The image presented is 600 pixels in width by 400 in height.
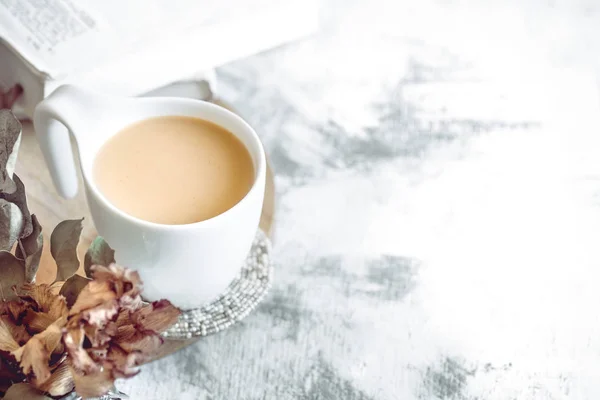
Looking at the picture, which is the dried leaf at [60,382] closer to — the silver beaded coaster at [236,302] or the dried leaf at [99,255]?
the dried leaf at [99,255]

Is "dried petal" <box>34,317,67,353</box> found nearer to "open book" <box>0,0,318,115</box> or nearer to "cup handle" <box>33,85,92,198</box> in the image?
"cup handle" <box>33,85,92,198</box>

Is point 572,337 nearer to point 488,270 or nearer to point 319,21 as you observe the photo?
point 488,270

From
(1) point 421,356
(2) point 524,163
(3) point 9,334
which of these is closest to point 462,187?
(2) point 524,163

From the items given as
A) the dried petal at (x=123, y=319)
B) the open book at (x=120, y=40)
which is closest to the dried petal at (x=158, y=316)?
the dried petal at (x=123, y=319)

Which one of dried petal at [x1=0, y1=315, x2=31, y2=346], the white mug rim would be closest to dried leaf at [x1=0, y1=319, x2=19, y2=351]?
dried petal at [x1=0, y1=315, x2=31, y2=346]

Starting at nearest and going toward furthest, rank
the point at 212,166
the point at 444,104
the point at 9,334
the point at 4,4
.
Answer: the point at 9,334 → the point at 212,166 → the point at 4,4 → the point at 444,104

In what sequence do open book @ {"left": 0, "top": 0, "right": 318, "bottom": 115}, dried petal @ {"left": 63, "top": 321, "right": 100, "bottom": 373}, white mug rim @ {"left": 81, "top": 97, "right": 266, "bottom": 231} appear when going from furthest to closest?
open book @ {"left": 0, "top": 0, "right": 318, "bottom": 115} < white mug rim @ {"left": 81, "top": 97, "right": 266, "bottom": 231} < dried petal @ {"left": 63, "top": 321, "right": 100, "bottom": 373}
